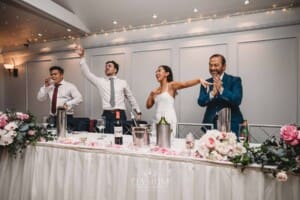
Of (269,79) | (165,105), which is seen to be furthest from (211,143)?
(269,79)

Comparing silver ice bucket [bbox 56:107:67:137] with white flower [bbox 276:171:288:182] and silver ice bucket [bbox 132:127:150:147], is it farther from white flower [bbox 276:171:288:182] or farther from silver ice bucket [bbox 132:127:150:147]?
white flower [bbox 276:171:288:182]

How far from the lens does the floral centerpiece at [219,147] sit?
4.15ft

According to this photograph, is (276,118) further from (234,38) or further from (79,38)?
(79,38)

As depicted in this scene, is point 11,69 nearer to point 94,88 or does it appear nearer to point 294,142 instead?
point 94,88

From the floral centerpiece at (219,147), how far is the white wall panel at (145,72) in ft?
9.23

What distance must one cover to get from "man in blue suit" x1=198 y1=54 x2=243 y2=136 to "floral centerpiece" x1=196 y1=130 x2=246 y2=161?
5.16 ft

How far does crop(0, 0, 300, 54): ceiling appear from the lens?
3.28 metres

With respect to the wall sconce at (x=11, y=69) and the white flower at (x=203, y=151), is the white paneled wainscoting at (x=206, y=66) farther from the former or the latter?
the white flower at (x=203, y=151)

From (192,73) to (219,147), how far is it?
2.68 metres

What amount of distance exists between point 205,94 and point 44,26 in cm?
307

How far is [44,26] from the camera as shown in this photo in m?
4.06

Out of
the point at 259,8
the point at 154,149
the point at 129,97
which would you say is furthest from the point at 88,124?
the point at 259,8

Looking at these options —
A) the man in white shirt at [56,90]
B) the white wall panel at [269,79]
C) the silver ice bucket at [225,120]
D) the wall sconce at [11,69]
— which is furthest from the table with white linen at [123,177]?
the wall sconce at [11,69]

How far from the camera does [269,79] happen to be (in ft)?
11.1
